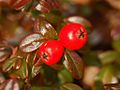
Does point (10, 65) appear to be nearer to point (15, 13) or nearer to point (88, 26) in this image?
point (88, 26)

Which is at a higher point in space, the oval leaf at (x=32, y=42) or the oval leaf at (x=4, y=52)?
the oval leaf at (x=32, y=42)

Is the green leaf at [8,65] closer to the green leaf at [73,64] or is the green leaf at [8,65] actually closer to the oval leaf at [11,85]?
the oval leaf at [11,85]

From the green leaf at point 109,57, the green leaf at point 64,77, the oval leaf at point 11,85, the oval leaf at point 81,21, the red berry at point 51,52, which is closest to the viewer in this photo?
the red berry at point 51,52

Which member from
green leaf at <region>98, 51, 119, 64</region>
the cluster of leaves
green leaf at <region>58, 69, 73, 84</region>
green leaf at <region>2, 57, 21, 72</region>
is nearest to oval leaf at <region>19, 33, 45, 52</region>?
the cluster of leaves

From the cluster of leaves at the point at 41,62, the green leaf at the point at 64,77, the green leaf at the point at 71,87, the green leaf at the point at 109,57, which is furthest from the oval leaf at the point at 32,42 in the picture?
the green leaf at the point at 109,57

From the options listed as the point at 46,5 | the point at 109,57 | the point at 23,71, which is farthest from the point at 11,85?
the point at 109,57

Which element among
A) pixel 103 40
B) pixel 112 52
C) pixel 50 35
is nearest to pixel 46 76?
pixel 50 35

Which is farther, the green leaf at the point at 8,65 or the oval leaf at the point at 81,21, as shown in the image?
the oval leaf at the point at 81,21

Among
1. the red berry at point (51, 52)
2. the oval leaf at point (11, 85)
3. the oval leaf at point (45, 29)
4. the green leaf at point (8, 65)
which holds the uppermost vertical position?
the oval leaf at point (45, 29)
